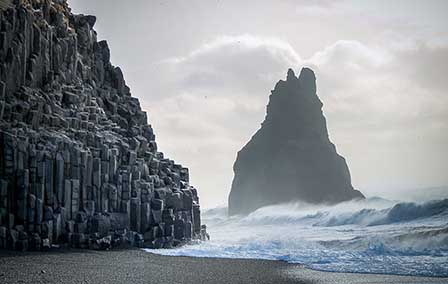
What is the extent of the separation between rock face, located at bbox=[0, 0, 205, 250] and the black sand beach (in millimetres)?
4001

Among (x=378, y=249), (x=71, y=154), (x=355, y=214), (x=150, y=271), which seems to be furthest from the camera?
(x=355, y=214)

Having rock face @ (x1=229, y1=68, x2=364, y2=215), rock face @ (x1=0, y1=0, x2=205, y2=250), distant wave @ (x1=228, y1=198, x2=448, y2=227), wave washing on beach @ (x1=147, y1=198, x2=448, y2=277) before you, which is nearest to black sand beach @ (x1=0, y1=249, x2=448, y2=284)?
wave washing on beach @ (x1=147, y1=198, x2=448, y2=277)

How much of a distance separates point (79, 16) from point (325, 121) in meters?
72.7

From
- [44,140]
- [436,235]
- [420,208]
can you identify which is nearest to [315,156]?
[420,208]

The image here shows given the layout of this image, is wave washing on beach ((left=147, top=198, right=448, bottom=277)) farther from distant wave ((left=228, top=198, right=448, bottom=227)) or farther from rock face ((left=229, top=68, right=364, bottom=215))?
rock face ((left=229, top=68, right=364, bottom=215))

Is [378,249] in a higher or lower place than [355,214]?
lower

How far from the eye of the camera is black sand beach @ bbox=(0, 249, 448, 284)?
26344 mm

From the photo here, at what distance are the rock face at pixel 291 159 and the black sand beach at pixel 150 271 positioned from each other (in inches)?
2909

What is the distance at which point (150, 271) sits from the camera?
2978 cm

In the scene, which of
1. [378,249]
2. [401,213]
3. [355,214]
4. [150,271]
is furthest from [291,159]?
[150,271]

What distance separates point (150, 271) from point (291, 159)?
288ft

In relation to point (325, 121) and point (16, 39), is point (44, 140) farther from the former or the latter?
point (325, 121)

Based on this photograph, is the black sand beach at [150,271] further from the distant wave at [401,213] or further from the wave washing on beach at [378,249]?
the distant wave at [401,213]

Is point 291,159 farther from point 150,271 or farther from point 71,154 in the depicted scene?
point 150,271
